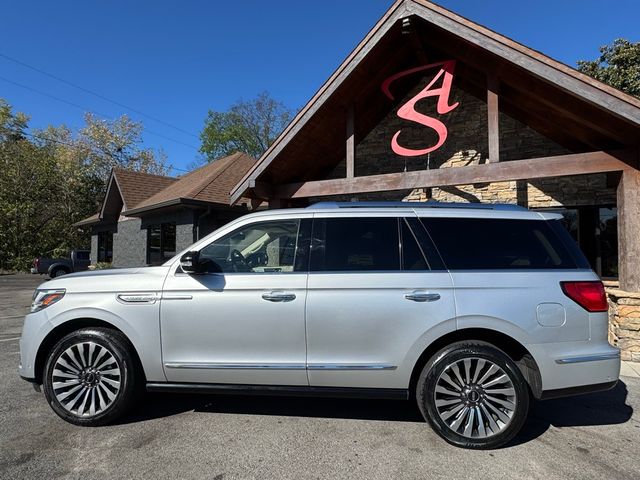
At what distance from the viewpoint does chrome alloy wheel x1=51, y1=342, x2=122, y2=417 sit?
366 cm

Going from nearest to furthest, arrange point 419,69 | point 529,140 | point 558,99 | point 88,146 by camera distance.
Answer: point 558,99
point 419,69
point 529,140
point 88,146

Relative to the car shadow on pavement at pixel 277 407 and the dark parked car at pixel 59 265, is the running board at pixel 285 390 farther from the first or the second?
the dark parked car at pixel 59 265

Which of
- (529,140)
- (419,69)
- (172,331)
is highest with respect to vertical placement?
(419,69)

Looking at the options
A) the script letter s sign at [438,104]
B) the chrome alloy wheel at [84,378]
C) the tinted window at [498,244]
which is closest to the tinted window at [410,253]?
the tinted window at [498,244]

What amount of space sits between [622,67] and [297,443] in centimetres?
2423

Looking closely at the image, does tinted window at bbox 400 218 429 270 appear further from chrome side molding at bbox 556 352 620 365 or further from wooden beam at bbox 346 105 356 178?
wooden beam at bbox 346 105 356 178

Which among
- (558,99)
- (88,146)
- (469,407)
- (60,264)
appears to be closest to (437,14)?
(558,99)

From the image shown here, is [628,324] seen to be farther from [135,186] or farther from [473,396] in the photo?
[135,186]

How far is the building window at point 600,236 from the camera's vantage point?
8.65 metres

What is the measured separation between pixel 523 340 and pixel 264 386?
7.03 feet

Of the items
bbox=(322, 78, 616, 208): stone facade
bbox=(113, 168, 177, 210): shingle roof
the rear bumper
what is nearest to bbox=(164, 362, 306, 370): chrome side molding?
the rear bumper

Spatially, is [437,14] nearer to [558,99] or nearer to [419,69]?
[419,69]

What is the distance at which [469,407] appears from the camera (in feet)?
11.1

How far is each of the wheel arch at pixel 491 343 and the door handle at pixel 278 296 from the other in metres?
1.18
